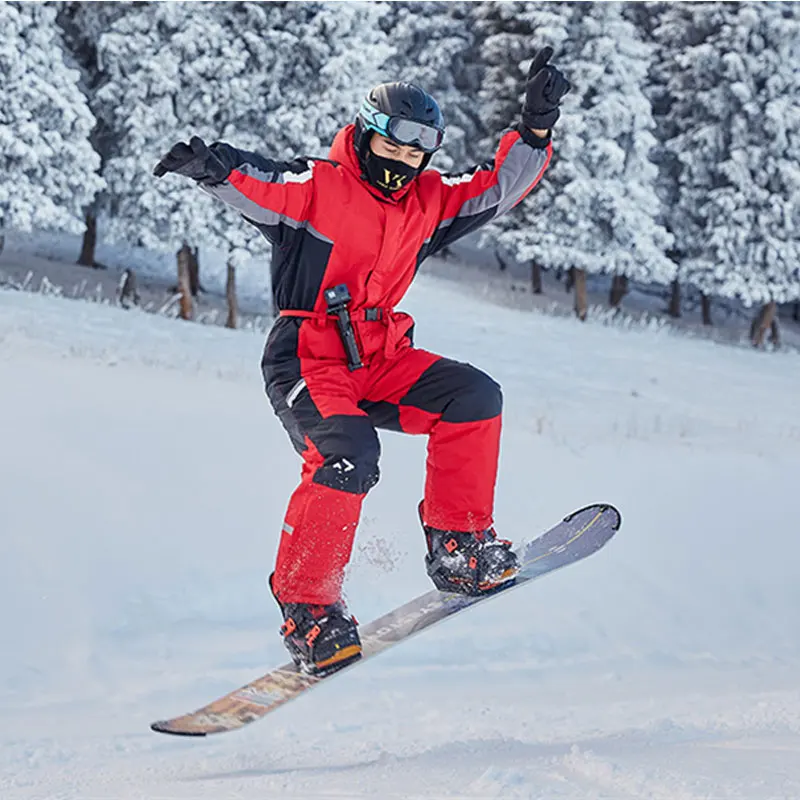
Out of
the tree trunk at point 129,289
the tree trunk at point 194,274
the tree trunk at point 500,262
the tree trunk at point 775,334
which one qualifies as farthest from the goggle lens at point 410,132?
the tree trunk at point 500,262

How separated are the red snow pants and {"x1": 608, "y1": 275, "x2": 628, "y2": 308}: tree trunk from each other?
1013 inches

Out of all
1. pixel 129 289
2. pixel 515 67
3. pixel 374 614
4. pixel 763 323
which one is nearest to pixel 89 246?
pixel 129 289

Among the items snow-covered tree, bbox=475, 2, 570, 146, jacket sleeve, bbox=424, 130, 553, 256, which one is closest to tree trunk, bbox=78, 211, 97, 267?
snow-covered tree, bbox=475, 2, 570, 146

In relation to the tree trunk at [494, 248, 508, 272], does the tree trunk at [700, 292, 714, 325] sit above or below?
above

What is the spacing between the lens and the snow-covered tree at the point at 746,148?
2292 cm

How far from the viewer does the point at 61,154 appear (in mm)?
18812

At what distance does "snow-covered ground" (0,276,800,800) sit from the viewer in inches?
166

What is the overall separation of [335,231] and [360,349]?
0.52 metres

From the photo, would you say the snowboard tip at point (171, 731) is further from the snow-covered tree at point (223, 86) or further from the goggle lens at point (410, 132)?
the snow-covered tree at point (223, 86)

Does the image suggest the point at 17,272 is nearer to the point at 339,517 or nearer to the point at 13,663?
the point at 13,663

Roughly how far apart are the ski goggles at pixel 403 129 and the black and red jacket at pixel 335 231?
7.3 inches

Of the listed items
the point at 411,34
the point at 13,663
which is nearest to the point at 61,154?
the point at 411,34

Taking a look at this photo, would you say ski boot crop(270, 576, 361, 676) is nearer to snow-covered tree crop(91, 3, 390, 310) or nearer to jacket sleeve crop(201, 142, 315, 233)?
jacket sleeve crop(201, 142, 315, 233)

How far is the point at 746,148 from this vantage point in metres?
23.5
